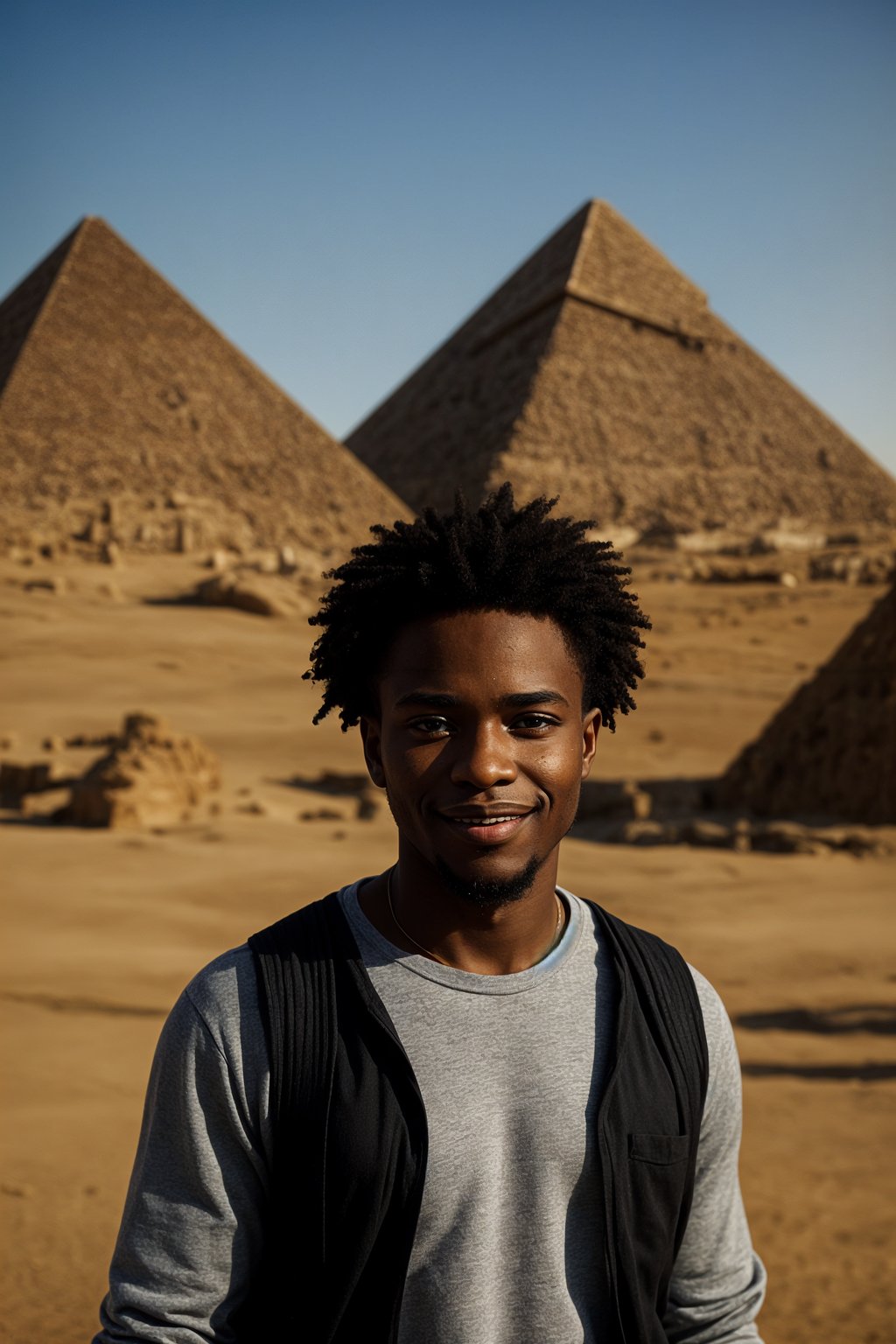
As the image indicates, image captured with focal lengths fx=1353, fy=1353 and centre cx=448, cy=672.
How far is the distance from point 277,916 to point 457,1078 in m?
5.39

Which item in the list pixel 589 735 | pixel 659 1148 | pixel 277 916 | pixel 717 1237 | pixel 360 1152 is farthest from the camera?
pixel 277 916

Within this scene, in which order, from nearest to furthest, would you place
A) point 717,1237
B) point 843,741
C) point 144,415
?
point 717,1237 → point 843,741 → point 144,415

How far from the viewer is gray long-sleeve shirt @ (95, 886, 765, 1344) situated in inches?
54.3

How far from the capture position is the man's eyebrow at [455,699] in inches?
60.1

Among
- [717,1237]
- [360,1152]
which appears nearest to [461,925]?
[360,1152]

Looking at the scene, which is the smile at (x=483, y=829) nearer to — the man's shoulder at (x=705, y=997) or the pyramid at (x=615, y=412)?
the man's shoulder at (x=705, y=997)

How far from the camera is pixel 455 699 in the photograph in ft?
5.01

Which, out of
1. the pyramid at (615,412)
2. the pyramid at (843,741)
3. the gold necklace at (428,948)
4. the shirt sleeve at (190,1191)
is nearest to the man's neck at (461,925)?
the gold necklace at (428,948)

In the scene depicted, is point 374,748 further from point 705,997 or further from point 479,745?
point 705,997

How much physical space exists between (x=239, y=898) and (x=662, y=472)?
225 ft

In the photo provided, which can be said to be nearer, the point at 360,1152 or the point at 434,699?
the point at 360,1152

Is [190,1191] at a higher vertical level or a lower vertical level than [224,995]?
lower

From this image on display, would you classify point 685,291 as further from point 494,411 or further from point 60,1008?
point 60,1008

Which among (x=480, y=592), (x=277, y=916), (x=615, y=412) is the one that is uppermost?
(x=615, y=412)
